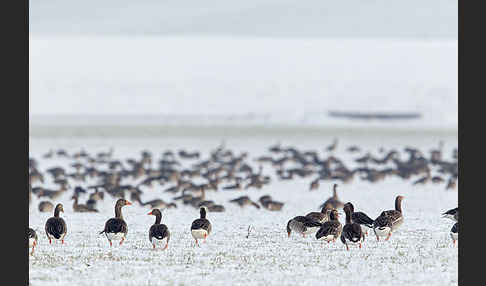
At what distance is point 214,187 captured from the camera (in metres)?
27.0

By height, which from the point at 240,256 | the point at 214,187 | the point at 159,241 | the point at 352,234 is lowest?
the point at 240,256

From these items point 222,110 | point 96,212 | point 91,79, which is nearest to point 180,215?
point 96,212

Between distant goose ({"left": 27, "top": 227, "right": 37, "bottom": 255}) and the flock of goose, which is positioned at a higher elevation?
the flock of goose

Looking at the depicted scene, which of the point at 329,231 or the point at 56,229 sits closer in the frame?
the point at 329,231

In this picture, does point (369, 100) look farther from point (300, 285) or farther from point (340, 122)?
point (300, 285)

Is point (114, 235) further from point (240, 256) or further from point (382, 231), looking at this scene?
point (382, 231)

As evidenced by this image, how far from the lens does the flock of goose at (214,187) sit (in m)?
14.0

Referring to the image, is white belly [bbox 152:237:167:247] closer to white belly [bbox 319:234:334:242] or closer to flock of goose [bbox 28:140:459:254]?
flock of goose [bbox 28:140:459:254]

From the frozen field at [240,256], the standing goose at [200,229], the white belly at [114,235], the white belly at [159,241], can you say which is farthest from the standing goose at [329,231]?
the white belly at [114,235]

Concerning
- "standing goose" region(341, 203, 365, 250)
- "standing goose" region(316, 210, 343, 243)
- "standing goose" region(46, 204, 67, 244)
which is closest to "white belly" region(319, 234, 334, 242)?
"standing goose" region(316, 210, 343, 243)

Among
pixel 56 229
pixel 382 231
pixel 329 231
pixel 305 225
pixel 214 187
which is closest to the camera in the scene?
pixel 329 231

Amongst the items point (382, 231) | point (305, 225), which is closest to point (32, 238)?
point (305, 225)

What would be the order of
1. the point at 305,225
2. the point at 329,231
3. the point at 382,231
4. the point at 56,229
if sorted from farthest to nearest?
the point at 305,225 < the point at 382,231 < the point at 56,229 < the point at 329,231

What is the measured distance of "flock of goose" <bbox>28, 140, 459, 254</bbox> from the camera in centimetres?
1398
